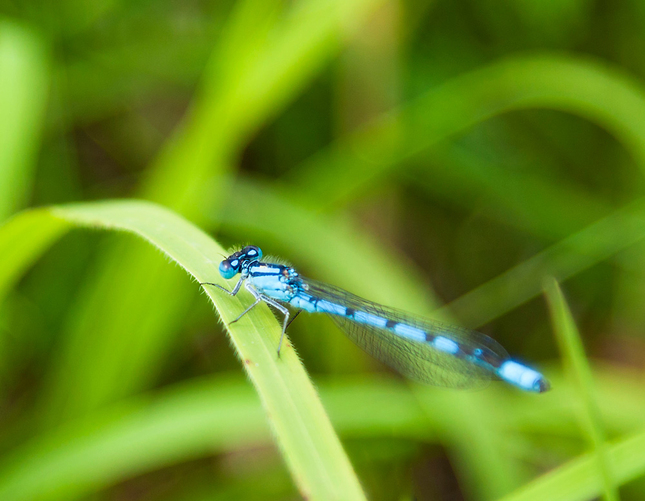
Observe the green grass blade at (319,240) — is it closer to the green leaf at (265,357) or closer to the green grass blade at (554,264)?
the green grass blade at (554,264)

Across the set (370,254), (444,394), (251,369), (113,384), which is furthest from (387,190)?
(251,369)

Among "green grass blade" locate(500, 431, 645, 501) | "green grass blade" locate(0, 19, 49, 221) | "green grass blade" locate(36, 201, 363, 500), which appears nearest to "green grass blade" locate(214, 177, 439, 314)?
"green grass blade" locate(0, 19, 49, 221)

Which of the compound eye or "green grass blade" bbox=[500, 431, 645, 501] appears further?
the compound eye

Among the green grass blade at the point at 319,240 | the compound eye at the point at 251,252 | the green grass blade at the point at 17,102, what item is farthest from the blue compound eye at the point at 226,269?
the green grass blade at the point at 17,102

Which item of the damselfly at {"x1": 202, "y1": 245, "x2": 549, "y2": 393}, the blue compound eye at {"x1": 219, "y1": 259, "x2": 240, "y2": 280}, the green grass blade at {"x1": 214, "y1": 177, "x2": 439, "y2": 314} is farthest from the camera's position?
the green grass blade at {"x1": 214, "y1": 177, "x2": 439, "y2": 314}

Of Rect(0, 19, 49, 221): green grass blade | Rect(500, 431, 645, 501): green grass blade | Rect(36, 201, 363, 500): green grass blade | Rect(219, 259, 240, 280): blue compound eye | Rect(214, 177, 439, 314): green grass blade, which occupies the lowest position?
Rect(500, 431, 645, 501): green grass blade

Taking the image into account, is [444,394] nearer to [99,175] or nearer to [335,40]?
[335,40]

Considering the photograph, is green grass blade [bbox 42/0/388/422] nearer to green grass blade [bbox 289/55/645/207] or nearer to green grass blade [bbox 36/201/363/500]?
green grass blade [bbox 289/55/645/207]
